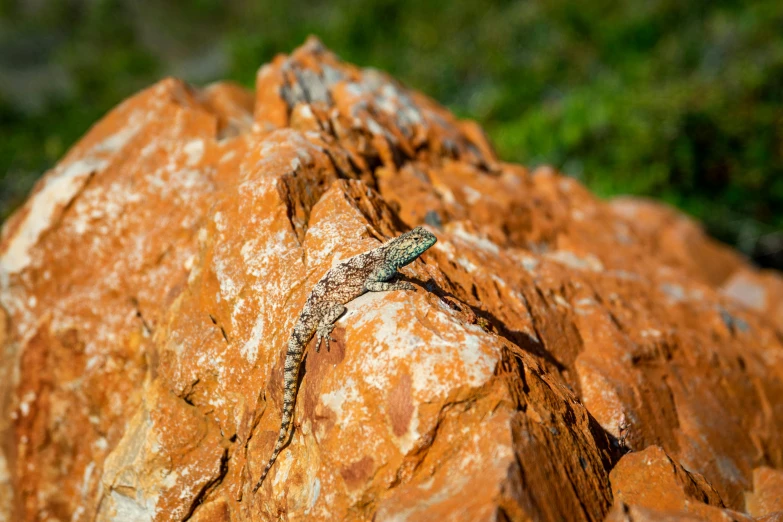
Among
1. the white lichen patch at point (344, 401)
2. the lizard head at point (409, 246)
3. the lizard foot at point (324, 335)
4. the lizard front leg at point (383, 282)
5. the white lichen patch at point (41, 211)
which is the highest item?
the white lichen patch at point (41, 211)

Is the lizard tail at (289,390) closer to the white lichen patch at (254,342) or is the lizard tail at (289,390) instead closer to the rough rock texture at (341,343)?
the rough rock texture at (341,343)

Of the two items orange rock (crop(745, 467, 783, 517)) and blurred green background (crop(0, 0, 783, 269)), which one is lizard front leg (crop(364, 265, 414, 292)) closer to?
orange rock (crop(745, 467, 783, 517))

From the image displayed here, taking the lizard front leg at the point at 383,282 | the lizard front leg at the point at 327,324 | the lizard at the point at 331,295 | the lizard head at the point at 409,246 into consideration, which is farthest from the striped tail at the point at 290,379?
the lizard head at the point at 409,246

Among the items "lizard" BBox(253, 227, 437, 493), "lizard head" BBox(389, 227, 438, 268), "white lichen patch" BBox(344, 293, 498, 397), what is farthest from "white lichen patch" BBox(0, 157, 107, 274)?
"white lichen patch" BBox(344, 293, 498, 397)

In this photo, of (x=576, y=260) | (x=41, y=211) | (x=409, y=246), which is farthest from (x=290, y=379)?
(x=576, y=260)

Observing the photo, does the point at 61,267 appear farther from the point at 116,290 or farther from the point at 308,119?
the point at 308,119

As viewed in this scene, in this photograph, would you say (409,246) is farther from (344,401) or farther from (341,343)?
(344,401)
